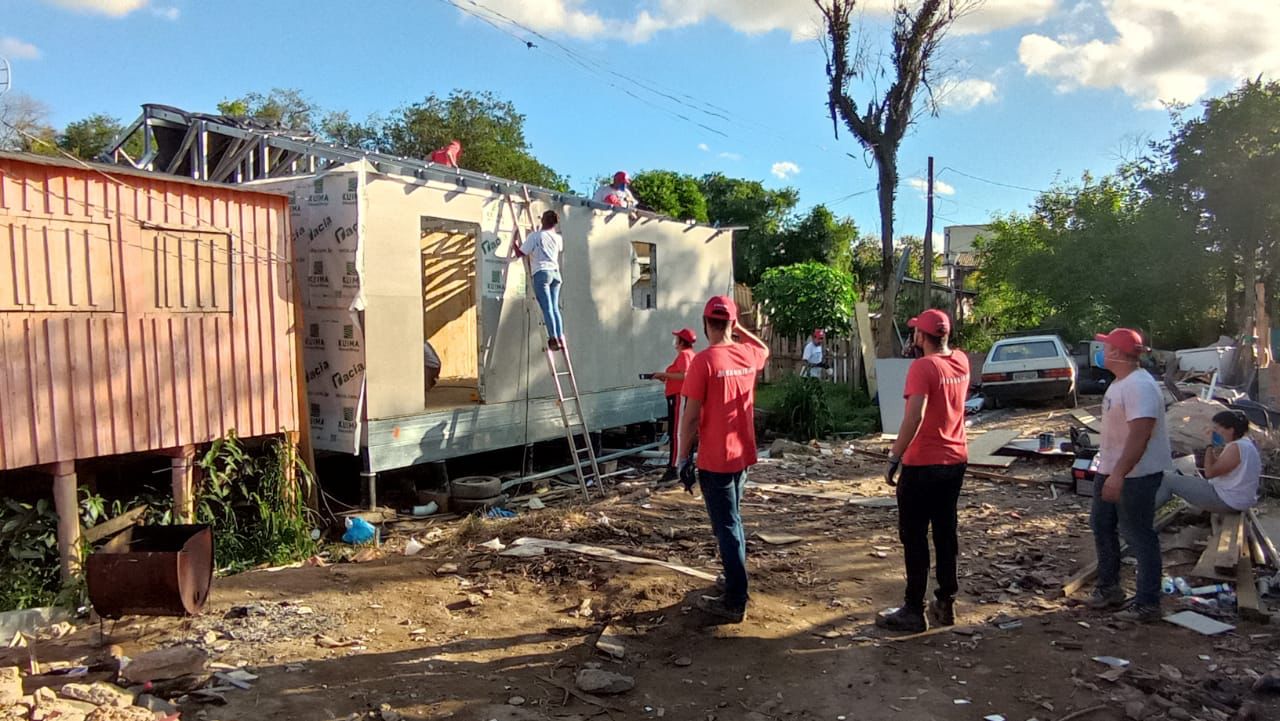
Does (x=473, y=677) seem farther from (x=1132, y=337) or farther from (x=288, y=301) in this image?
(x=288, y=301)

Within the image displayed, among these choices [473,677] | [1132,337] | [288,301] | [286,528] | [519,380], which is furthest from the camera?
Answer: [519,380]

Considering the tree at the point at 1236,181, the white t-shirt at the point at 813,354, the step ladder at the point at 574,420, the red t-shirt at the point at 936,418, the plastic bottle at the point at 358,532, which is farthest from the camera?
the tree at the point at 1236,181

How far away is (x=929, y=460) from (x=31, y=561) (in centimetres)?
621

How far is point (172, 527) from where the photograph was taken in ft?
17.6

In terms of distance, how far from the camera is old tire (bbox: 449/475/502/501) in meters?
8.77

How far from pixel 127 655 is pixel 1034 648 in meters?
5.08

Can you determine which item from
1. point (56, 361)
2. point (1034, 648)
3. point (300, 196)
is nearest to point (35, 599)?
point (56, 361)

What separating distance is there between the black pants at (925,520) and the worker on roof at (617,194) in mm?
7480

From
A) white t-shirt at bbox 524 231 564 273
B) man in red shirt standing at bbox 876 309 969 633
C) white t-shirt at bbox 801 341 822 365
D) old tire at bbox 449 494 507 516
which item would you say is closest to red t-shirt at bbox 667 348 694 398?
white t-shirt at bbox 524 231 564 273

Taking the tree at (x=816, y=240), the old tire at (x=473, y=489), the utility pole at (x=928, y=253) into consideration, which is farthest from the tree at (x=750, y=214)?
the old tire at (x=473, y=489)

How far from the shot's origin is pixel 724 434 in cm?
461

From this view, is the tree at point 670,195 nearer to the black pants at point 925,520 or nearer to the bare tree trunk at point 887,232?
the bare tree trunk at point 887,232

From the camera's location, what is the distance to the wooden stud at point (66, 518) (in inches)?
232

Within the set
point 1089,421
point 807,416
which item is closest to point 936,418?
point 1089,421
